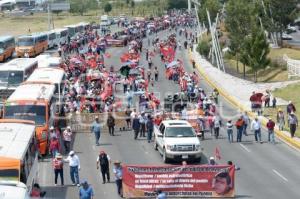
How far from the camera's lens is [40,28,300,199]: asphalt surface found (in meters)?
24.0

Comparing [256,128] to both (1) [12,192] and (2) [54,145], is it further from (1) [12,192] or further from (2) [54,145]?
(1) [12,192]

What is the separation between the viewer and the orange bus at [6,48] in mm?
70756

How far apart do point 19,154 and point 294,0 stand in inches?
2362

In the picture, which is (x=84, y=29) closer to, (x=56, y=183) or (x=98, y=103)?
(x=98, y=103)

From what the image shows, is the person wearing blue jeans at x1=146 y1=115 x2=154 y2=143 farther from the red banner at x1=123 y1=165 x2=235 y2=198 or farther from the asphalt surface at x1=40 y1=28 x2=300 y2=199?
the red banner at x1=123 y1=165 x2=235 y2=198

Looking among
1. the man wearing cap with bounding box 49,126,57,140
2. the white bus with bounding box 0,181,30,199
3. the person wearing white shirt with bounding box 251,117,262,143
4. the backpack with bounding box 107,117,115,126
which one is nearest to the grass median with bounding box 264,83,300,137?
the person wearing white shirt with bounding box 251,117,262,143

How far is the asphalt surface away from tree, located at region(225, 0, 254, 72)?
3003cm

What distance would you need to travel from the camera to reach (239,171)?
89.4ft

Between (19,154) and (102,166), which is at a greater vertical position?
(19,154)

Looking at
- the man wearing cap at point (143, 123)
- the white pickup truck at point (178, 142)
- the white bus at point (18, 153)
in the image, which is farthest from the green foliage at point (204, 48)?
the white bus at point (18, 153)

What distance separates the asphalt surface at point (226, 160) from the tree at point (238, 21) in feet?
98.5

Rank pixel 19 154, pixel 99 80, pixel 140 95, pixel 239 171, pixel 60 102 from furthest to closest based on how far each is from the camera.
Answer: pixel 99 80 < pixel 140 95 < pixel 60 102 < pixel 239 171 < pixel 19 154

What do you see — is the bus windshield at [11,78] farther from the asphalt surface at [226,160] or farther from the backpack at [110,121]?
the backpack at [110,121]

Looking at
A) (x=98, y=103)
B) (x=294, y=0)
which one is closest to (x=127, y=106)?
(x=98, y=103)
